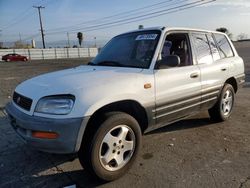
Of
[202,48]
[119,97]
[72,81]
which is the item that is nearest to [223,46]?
[202,48]

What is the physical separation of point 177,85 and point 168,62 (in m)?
0.45

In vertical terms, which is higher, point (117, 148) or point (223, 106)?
point (117, 148)

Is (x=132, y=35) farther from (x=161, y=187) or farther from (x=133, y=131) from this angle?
(x=161, y=187)

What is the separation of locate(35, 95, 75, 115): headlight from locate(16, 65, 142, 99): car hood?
6 centimetres

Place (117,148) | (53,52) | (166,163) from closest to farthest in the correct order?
(117,148) < (166,163) < (53,52)

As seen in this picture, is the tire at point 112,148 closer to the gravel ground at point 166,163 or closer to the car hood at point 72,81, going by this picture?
the gravel ground at point 166,163

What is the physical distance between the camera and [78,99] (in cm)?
321

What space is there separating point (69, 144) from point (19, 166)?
1.30 metres

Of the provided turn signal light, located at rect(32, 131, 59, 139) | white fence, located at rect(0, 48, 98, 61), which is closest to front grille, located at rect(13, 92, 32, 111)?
turn signal light, located at rect(32, 131, 59, 139)

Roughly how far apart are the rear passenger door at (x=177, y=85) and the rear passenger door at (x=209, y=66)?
7.3 inches

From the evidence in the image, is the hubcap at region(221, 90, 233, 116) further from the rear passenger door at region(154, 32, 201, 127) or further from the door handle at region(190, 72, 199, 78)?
the door handle at region(190, 72, 199, 78)

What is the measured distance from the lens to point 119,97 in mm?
3545

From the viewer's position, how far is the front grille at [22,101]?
3.43 meters

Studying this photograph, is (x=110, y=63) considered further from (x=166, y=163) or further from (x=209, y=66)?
(x=209, y=66)
